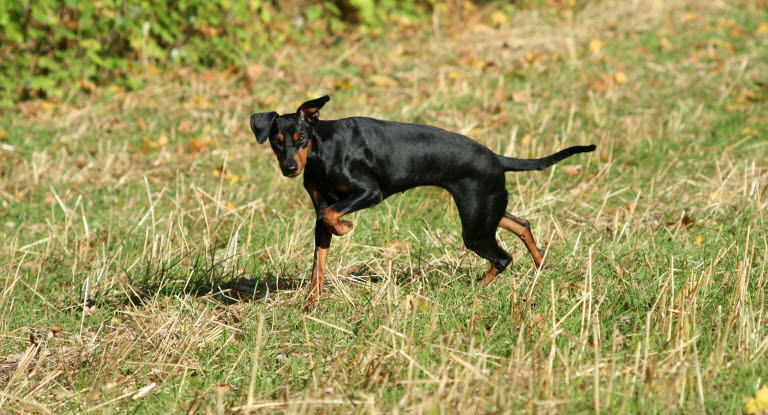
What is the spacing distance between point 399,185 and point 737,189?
302 centimetres

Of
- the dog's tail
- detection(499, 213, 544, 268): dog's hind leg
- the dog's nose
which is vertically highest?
the dog's nose

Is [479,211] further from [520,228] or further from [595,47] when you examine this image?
[595,47]

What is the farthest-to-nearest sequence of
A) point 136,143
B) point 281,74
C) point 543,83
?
point 281,74 → point 543,83 → point 136,143

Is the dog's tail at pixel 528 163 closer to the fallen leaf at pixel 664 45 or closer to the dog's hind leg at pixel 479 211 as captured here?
the dog's hind leg at pixel 479 211

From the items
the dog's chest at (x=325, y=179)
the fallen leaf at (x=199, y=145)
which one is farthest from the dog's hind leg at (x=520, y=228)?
the fallen leaf at (x=199, y=145)

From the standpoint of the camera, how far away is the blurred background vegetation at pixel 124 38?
26.8 ft

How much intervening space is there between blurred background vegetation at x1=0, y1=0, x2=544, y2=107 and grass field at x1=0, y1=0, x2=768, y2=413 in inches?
10.8

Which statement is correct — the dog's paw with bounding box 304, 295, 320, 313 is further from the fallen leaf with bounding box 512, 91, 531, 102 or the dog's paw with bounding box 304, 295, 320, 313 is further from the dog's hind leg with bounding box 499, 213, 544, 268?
the fallen leaf with bounding box 512, 91, 531, 102

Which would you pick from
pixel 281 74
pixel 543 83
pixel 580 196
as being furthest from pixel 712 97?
pixel 281 74

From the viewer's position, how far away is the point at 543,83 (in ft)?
27.0

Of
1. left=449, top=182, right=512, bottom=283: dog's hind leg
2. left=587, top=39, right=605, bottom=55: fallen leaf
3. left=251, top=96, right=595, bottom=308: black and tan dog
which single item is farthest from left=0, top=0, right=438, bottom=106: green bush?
left=449, top=182, right=512, bottom=283: dog's hind leg

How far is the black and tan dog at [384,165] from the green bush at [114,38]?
531 cm

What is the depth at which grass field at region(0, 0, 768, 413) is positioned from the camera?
3.24m

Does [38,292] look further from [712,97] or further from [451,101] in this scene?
[712,97]
